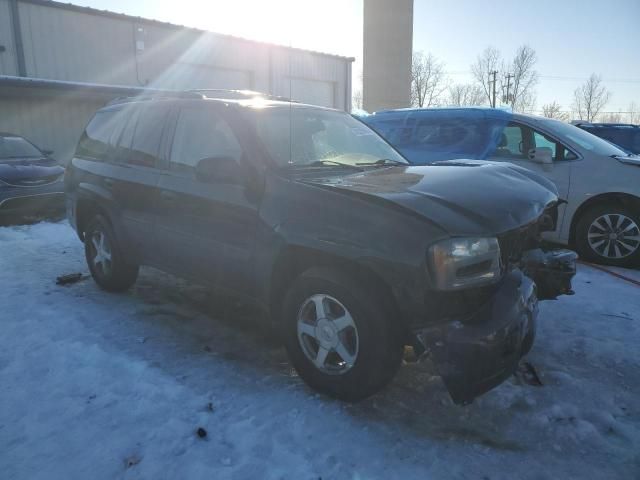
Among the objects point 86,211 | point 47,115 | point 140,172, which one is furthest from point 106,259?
point 47,115

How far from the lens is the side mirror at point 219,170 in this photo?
9.92 ft

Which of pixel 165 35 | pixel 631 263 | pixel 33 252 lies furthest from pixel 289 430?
pixel 165 35

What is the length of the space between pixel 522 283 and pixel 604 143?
450cm

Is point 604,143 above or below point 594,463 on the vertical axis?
above

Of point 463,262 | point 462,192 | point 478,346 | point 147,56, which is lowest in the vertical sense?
point 478,346

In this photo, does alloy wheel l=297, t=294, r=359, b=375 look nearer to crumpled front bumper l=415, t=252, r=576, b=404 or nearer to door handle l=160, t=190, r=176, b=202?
crumpled front bumper l=415, t=252, r=576, b=404

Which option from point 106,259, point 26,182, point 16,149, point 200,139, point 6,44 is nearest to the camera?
point 200,139

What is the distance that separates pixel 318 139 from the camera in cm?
365

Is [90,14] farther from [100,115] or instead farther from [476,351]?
[476,351]

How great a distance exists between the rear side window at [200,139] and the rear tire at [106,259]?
1188 millimetres

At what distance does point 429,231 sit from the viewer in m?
2.35

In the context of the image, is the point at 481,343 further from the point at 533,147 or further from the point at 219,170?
Result: the point at 533,147

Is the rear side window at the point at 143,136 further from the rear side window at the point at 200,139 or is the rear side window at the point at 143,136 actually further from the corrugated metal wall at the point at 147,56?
the corrugated metal wall at the point at 147,56

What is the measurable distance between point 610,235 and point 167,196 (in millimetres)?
4781
